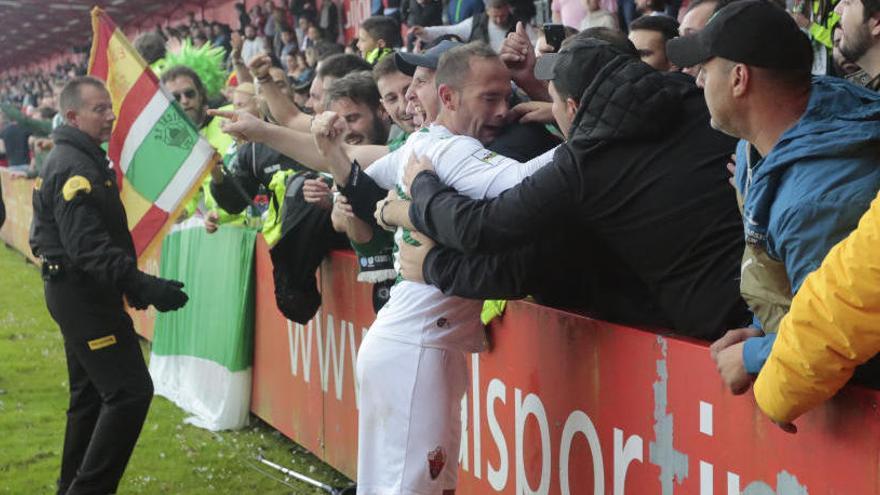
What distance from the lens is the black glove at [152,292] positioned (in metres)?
5.51

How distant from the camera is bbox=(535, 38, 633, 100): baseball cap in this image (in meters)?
3.13

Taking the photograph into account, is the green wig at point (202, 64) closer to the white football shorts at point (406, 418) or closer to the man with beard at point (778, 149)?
the white football shorts at point (406, 418)

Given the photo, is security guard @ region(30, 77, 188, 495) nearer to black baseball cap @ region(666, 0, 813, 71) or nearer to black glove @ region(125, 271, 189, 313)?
black glove @ region(125, 271, 189, 313)

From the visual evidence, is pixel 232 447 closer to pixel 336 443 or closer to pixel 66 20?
pixel 336 443

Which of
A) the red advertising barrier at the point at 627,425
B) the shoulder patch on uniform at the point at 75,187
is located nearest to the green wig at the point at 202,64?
the shoulder patch on uniform at the point at 75,187

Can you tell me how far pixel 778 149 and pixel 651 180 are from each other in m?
0.59

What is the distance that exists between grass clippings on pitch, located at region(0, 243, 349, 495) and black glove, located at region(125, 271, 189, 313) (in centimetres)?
110

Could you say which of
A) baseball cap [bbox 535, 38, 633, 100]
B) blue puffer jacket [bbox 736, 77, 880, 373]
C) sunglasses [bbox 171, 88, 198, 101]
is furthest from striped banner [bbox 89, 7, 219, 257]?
blue puffer jacket [bbox 736, 77, 880, 373]

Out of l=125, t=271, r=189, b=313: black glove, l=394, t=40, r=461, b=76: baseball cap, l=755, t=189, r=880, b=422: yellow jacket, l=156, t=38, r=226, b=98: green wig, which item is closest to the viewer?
l=755, t=189, r=880, b=422: yellow jacket

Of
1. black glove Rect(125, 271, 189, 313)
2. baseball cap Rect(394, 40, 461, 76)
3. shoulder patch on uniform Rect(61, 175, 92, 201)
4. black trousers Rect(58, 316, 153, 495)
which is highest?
baseball cap Rect(394, 40, 461, 76)

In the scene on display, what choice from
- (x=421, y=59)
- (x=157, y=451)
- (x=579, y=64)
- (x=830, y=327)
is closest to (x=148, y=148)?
(x=157, y=451)

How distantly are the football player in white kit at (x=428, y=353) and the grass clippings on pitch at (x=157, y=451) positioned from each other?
7.99 feet

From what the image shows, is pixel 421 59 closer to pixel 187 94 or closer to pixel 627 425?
pixel 627 425

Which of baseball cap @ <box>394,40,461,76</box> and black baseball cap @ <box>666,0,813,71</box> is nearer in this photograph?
black baseball cap @ <box>666,0,813,71</box>
